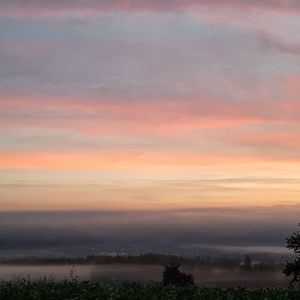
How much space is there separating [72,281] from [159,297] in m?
4.19

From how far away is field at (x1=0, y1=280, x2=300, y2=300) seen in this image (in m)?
21.8

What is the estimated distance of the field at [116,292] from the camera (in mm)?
21828

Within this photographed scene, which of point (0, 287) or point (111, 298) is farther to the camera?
point (0, 287)

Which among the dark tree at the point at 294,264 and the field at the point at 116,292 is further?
the dark tree at the point at 294,264

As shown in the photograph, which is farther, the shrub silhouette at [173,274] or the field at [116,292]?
the shrub silhouette at [173,274]

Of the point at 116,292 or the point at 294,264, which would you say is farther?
the point at 294,264

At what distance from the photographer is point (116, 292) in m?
22.4

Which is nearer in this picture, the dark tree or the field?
the field

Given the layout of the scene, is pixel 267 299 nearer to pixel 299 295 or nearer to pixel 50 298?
pixel 299 295

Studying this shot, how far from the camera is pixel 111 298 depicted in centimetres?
2138

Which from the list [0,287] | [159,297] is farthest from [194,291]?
[0,287]

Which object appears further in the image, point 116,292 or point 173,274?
point 173,274

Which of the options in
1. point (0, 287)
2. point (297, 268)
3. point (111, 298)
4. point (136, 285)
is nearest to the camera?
point (111, 298)

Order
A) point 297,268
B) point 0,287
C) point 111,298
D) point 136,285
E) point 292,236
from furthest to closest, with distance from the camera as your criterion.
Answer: point 292,236 < point 297,268 < point 136,285 < point 0,287 < point 111,298
